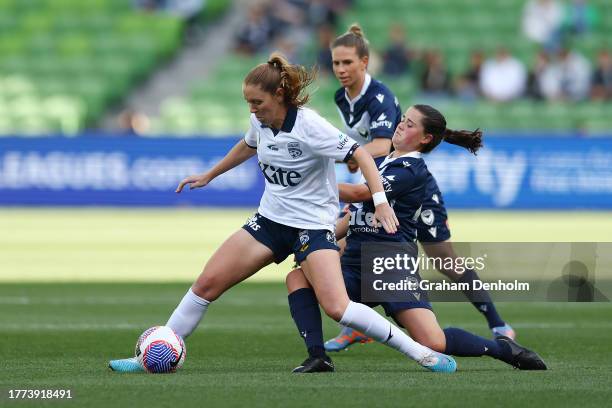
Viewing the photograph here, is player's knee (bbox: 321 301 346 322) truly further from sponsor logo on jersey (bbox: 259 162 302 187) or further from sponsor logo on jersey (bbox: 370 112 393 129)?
sponsor logo on jersey (bbox: 370 112 393 129)

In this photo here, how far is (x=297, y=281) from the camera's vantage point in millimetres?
7359

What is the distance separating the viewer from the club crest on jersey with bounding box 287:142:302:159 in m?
7.12

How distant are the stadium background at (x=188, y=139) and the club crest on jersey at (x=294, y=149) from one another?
3.05 meters

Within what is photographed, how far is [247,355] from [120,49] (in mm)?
19548

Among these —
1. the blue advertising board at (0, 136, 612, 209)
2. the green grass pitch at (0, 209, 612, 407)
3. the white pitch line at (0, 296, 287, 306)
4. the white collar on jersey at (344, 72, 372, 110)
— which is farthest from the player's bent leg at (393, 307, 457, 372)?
the blue advertising board at (0, 136, 612, 209)

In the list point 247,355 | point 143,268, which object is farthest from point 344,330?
point 143,268

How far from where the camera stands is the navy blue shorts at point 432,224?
8875mm

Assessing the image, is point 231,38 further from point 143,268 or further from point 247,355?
point 247,355

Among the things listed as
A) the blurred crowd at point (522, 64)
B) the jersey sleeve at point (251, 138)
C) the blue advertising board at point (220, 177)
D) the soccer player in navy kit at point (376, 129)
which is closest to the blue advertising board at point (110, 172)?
the blue advertising board at point (220, 177)

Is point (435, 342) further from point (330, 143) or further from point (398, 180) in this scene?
point (330, 143)

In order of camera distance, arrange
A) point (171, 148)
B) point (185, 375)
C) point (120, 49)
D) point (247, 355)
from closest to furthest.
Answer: point (185, 375) < point (247, 355) < point (171, 148) < point (120, 49)

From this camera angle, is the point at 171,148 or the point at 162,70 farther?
the point at 162,70

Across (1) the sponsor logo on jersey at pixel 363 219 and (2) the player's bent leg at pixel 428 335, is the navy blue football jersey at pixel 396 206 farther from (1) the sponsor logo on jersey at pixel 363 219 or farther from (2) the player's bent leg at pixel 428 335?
Answer: (2) the player's bent leg at pixel 428 335

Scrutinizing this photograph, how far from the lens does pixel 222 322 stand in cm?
1034
